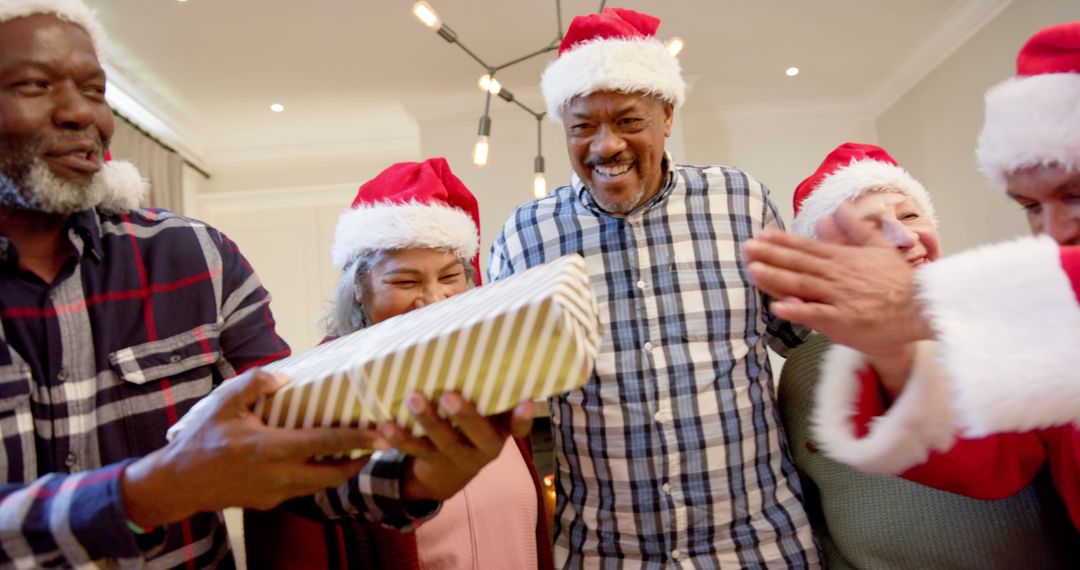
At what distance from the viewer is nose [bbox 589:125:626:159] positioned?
1437mm

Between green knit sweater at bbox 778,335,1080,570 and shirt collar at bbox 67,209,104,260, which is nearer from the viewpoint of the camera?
shirt collar at bbox 67,209,104,260

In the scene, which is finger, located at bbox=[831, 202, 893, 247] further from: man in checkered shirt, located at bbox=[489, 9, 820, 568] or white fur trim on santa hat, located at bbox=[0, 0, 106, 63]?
white fur trim on santa hat, located at bbox=[0, 0, 106, 63]

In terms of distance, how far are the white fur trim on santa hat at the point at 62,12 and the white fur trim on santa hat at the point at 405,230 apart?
575mm

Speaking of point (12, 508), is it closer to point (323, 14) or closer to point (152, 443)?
point (152, 443)

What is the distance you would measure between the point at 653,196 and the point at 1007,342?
2.89ft

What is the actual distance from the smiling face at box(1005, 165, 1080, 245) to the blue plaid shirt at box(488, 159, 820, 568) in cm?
53

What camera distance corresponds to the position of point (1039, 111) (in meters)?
Answer: 0.96

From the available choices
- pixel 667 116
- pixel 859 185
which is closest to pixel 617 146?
pixel 667 116

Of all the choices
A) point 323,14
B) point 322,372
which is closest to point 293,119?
point 323,14

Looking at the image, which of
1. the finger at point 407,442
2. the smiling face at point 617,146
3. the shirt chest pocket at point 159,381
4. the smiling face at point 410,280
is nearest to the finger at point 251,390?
the finger at point 407,442

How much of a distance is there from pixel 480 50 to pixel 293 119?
5.77 ft

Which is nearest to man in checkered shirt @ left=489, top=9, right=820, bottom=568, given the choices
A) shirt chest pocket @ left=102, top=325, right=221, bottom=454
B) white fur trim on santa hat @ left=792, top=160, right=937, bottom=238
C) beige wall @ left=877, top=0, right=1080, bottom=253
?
white fur trim on santa hat @ left=792, top=160, right=937, bottom=238

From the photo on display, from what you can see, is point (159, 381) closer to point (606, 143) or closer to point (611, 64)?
point (606, 143)

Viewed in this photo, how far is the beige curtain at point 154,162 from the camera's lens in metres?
3.97
